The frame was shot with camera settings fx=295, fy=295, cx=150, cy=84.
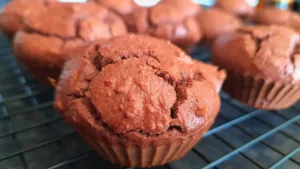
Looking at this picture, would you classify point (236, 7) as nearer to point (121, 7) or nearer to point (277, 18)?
point (277, 18)

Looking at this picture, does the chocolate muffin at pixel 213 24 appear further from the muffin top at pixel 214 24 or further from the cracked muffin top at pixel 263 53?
the cracked muffin top at pixel 263 53

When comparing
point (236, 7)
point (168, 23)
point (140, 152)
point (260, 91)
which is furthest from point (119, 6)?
point (140, 152)

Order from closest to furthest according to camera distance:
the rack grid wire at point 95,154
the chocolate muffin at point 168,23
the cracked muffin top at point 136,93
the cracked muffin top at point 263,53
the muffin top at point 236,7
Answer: the cracked muffin top at point 136,93, the rack grid wire at point 95,154, the cracked muffin top at point 263,53, the chocolate muffin at point 168,23, the muffin top at point 236,7

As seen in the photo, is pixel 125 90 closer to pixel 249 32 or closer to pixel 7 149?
pixel 7 149

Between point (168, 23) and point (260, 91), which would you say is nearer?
point (260, 91)

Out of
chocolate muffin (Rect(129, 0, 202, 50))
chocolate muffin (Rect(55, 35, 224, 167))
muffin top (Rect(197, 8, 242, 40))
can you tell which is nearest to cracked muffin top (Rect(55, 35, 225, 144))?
chocolate muffin (Rect(55, 35, 224, 167))

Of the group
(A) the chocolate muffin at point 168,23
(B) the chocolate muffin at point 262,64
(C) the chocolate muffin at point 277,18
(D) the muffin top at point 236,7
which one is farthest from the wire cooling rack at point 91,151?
(D) the muffin top at point 236,7
